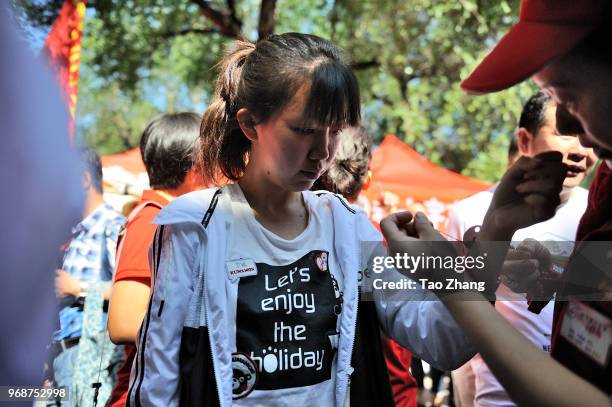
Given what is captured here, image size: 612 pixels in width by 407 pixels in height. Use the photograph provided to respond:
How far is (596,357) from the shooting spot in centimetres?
95

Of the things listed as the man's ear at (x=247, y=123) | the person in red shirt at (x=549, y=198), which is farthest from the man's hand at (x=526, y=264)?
the man's ear at (x=247, y=123)

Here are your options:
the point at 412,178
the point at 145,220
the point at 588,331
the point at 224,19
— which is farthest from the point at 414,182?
the point at 588,331

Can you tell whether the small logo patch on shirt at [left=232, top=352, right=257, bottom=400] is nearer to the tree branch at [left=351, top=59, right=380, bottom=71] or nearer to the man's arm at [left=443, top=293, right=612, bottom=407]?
the man's arm at [left=443, top=293, right=612, bottom=407]

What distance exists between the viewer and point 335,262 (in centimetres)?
164

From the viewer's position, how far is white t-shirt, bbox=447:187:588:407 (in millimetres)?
1513

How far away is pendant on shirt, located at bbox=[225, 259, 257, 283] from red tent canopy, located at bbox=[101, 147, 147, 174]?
4382 millimetres

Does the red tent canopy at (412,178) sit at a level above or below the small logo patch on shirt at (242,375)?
below

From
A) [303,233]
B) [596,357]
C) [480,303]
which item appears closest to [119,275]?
[303,233]

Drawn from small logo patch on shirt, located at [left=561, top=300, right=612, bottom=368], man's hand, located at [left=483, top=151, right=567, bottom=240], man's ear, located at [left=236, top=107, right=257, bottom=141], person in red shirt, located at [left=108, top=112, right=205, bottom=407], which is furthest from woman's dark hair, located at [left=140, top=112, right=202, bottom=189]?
small logo patch on shirt, located at [left=561, top=300, right=612, bottom=368]

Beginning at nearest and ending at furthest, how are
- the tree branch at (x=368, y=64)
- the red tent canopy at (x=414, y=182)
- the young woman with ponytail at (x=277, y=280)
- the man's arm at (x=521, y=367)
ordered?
the man's arm at (x=521, y=367)
the young woman with ponytail at (x=277, y=280)
the red tent canopy at (x=414, y=182)
the tree branch at (x=368, y=64)

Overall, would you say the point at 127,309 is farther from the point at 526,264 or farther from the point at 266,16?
the point at 266,16

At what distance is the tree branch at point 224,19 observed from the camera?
9.23m

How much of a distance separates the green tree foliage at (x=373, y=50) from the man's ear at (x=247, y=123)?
706 centimetres

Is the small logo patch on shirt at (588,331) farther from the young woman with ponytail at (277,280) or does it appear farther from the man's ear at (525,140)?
the man's ear at (525,140)
